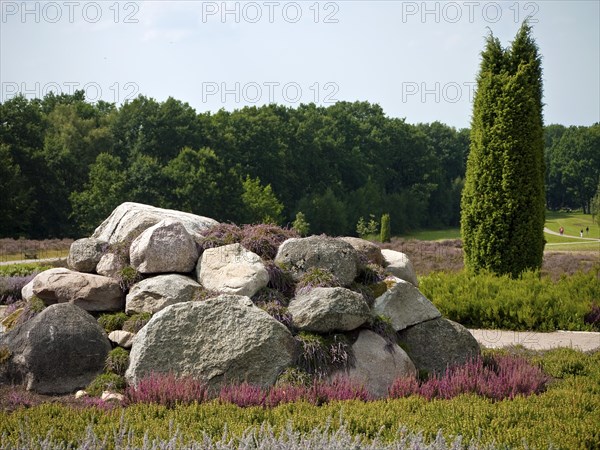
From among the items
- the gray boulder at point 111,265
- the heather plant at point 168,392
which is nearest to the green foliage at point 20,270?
the gray boulder at point 111,265

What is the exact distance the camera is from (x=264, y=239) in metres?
9.03

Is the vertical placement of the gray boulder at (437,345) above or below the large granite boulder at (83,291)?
below

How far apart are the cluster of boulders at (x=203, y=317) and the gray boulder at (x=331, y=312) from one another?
0.04ft

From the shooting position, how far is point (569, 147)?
79.8 meters

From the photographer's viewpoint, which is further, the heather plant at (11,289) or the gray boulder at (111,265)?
the heather plant at (11,289)

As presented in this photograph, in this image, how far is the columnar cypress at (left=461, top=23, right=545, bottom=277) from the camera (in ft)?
48.6

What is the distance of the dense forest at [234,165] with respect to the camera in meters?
42.2

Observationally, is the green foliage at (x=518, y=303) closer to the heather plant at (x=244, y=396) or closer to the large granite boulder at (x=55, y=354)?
the heather plant at (x=244, y=396)

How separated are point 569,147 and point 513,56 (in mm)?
→ 70436

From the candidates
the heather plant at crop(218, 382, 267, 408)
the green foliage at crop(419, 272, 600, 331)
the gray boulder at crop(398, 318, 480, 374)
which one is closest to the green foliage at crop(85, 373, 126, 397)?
the heather plant at crop(218, 382, 267, 408)

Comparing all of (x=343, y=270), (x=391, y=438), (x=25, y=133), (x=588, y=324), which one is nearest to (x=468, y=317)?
(x=588, y=324)

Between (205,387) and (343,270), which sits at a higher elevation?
(343,270)

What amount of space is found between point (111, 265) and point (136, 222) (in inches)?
33.8

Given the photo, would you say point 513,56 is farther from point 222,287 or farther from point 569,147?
point 569,147
